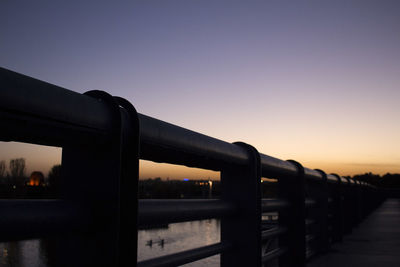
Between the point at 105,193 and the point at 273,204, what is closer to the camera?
the point at 105,193

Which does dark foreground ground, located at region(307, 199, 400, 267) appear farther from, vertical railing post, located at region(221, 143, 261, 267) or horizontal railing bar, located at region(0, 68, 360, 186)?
horizontal railing bar, located at region(0, 68, 360, 186)

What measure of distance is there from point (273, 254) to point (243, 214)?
3.37 feet

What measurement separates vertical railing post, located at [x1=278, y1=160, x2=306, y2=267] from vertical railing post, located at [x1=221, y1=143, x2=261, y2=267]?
4.65 ft

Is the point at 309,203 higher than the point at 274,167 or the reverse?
the reverse

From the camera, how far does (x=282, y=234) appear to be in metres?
3.84

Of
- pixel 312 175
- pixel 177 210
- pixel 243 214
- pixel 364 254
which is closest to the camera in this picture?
pixel 177 210

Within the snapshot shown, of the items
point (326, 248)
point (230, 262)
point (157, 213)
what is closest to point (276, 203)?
point (230, 262)

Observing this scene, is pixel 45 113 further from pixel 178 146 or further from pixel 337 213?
pixel 337 213

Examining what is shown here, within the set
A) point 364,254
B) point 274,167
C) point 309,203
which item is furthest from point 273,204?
point 364,254

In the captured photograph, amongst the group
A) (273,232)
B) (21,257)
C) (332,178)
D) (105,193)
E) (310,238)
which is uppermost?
(332,178)

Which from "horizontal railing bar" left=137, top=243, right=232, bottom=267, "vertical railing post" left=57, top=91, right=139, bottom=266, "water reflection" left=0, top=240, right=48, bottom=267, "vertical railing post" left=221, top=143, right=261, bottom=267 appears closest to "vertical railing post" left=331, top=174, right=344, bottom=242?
"vertical railing post" left=221, top=143, right=261, bottom=267

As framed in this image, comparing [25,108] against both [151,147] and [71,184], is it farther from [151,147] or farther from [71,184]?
[151,147]

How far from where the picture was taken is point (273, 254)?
342 centimetres

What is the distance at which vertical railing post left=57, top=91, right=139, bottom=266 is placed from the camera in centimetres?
126
